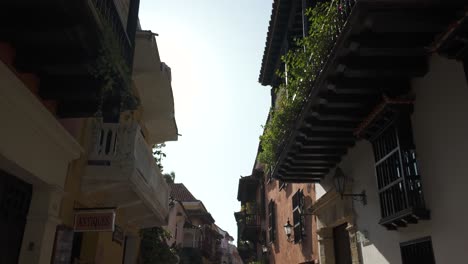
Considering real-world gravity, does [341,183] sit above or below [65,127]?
below

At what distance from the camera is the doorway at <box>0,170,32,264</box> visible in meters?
5.20

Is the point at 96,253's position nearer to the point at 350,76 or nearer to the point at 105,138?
the point at 105,138

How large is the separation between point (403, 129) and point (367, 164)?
67.7 inches

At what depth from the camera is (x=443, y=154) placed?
189 inches

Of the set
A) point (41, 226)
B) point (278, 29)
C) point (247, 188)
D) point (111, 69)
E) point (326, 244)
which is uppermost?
point (278, 29)

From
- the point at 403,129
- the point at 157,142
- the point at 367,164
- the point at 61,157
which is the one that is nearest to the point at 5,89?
the point at 61,157

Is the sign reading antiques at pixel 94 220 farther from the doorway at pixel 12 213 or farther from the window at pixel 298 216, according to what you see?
the window at pixel 298 216

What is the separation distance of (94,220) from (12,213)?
1.50m

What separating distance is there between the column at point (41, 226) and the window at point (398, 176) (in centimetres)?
443

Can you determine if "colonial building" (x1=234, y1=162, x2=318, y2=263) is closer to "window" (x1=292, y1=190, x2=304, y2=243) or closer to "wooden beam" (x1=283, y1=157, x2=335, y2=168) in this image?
"window" (x1=292, y1=190, x2=304, y2=243)

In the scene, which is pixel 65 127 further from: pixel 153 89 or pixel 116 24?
pixel 153 89

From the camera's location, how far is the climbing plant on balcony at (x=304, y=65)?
5.69 meters

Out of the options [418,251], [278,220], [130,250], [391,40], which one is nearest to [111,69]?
[391,40]

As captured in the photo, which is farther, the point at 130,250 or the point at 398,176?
the point at 130,250
